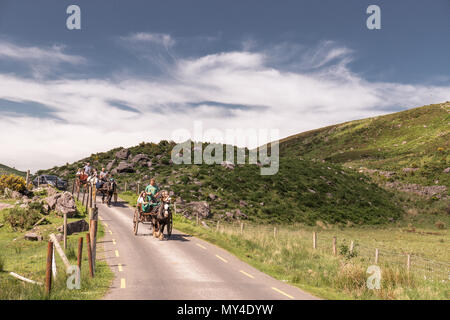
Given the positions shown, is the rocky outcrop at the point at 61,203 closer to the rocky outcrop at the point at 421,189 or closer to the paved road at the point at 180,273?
the paved road at the point at 180,273

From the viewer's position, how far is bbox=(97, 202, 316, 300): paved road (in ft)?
34.4

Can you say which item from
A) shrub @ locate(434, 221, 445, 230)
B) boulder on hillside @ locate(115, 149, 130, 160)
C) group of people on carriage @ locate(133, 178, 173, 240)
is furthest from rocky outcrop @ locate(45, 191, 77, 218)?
shrub @ locate(434, 221, 445, 230)

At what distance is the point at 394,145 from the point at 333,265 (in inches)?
3648

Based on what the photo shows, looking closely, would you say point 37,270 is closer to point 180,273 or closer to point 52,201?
point 180,273

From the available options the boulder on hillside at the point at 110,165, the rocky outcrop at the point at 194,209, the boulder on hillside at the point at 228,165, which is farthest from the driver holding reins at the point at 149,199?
the boulder on hillside at the point at 110,165

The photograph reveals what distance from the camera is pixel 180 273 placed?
1299 cm

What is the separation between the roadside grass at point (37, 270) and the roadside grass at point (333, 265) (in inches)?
280

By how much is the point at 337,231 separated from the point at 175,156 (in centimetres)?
3290

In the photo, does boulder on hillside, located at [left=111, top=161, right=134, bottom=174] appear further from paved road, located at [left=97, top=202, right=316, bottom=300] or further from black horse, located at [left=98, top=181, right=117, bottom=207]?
paved road, located at [left=97, top=202, right=316, bottom=300]

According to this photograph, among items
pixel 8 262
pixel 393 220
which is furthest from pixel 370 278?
pixel 393 220

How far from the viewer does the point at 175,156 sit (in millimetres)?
62156

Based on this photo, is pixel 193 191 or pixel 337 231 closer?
pixel 337 231

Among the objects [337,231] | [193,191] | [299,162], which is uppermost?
[299,162]
